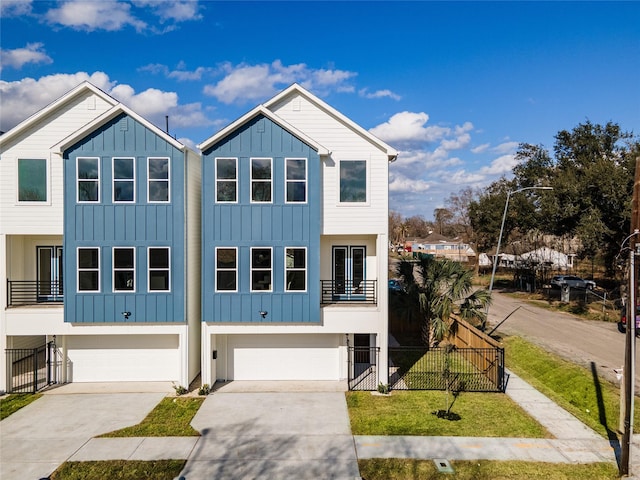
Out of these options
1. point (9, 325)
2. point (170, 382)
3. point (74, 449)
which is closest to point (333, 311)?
point (170, 382)

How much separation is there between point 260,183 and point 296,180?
3.98 feet

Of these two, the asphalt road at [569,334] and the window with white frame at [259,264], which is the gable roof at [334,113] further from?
the asphalt road at [569,334]

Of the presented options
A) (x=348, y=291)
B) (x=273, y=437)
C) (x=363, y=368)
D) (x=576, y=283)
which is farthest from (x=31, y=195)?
(x=576, y=283)

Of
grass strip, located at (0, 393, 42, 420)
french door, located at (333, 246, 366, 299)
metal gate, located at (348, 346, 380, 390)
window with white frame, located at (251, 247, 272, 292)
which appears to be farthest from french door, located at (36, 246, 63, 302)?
metal gate, located at (348, 346, 380, 390)

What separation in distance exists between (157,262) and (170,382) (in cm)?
454

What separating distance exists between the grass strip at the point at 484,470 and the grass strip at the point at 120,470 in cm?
429

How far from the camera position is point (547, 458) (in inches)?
388

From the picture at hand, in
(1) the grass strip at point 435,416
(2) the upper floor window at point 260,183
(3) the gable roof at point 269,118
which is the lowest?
(1) the grass strip at point 435,416

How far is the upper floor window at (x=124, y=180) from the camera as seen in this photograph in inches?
539

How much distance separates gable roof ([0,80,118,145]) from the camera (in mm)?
13625

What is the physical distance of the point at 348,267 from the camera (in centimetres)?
1573

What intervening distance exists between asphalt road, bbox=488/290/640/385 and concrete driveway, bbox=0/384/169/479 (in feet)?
54.9

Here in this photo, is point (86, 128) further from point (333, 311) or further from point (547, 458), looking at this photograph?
point (547, 458)

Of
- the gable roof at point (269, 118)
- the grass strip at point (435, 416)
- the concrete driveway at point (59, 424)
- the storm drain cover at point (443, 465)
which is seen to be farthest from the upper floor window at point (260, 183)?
the storm drain cover at point (443, 465)
